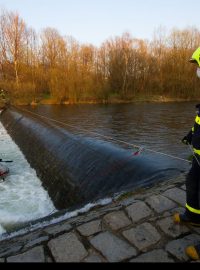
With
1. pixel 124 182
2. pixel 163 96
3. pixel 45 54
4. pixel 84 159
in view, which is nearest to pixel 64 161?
pixel 84 159

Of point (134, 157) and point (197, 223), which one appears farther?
point (134, 157)

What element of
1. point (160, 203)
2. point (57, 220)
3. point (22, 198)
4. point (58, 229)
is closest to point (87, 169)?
point (22, 198)

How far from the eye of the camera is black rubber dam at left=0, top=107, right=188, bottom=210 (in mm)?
5941

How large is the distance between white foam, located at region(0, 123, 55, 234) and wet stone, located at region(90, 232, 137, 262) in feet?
13.1

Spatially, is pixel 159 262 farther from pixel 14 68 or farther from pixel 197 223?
pixel 14 68

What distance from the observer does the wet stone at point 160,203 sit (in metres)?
3.46

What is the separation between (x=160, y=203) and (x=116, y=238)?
0.96m

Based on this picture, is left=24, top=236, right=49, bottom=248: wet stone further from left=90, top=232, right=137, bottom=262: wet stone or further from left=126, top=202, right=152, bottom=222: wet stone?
left=126, top=202, right=152, bottom=222: wet stone

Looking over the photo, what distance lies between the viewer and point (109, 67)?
42.8 meters

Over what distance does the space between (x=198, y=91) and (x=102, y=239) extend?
38934 mm

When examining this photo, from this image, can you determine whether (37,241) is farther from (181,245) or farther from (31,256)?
(181,245)

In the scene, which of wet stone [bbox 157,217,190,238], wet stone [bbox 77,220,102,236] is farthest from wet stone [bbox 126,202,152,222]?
wet stone [bbox 77,220,102,236]

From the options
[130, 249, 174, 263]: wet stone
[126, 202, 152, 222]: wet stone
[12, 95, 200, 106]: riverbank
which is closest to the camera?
[130, 249, 174, 263]: wet stone

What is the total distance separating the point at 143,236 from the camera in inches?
115
